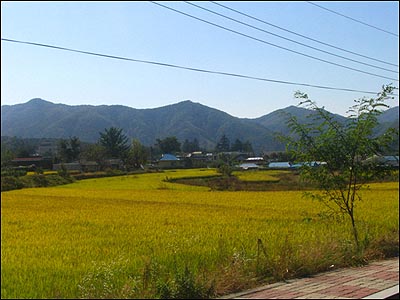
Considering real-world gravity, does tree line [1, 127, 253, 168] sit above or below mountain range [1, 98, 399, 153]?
below

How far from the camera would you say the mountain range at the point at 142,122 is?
21.2 meters

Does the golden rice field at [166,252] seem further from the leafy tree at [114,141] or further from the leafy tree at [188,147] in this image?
the leafy tree at [188,147]

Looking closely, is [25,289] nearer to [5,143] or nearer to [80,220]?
[80,220]

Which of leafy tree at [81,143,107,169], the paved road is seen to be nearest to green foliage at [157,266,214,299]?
the paved road

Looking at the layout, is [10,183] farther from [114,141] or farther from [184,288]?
[184,288]

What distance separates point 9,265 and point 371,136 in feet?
24.4

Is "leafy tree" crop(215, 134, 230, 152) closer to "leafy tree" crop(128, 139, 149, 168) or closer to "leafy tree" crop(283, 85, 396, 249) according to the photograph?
"leafy tree" crop(128, 139, 149, 168)

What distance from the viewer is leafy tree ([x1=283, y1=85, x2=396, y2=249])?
1038 cm

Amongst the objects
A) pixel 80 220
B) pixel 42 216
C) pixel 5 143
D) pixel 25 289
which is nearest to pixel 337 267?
pixel 25 289

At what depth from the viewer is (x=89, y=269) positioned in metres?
7.29

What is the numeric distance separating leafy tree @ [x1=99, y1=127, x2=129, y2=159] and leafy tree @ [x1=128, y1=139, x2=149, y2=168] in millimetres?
1727

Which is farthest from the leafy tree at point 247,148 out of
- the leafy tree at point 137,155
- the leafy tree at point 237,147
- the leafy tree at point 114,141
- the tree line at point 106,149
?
the leafy tree at point 114,141

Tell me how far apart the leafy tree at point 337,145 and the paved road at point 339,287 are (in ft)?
6.52

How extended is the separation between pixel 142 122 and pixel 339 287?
50.6 meters
